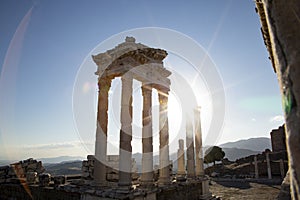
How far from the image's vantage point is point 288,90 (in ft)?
4.10

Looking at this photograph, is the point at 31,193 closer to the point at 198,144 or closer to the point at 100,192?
the point at 100,192

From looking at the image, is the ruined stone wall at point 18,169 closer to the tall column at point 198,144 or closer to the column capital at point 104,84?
the column capital at point 104,84

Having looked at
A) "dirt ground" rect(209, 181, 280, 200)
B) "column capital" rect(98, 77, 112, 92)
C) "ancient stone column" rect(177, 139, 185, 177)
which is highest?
"column capital" rect(98, 77, 112, 92)

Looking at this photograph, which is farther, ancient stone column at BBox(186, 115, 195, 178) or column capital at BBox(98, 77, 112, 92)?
ancient stone column at BBox(186, 115, 195, 178)

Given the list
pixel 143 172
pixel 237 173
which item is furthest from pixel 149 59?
A: pixel 237 173

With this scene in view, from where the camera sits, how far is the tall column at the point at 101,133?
476 inches

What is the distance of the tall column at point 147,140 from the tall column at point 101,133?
217 centimetres

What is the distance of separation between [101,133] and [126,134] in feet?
6.56

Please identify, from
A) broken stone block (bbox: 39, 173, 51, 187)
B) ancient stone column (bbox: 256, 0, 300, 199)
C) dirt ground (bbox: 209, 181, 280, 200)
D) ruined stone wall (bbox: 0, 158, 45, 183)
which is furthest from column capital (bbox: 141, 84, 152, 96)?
ancient stone column (bbox: 256, 0, 300, 199)

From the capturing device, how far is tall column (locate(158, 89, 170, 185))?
1295 centimetres

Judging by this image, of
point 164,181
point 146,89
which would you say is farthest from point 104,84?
point 164,181

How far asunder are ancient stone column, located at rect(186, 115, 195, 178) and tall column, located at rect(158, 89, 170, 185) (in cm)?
304

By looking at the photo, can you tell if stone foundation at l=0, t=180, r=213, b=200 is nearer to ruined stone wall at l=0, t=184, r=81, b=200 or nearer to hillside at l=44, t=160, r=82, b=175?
ruined stone wall at l=0, t=184, r=81, b=200

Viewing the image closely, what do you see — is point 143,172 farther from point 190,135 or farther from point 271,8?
point 271,8
